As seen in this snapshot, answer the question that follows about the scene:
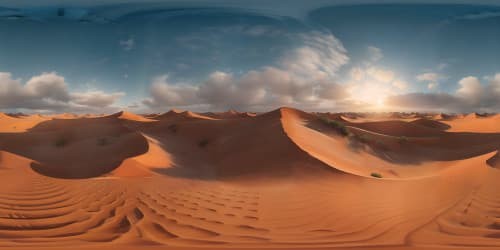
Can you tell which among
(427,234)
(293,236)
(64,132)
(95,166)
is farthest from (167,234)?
(64,132)

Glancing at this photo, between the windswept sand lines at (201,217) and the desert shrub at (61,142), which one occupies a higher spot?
the desert shrub at (61,142)

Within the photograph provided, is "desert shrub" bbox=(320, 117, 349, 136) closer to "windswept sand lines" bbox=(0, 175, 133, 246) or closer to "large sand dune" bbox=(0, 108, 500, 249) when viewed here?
"large sand dune" bbox=(0, 108, 500, 249)

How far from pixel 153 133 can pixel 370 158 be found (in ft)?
46.0

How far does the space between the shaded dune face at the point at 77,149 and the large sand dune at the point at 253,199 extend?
0.16 metres

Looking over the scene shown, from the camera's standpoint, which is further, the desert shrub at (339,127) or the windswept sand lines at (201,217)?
the desert shrub at (339,127)

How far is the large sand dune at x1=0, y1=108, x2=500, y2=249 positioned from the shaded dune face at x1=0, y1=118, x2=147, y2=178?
0.53 ft

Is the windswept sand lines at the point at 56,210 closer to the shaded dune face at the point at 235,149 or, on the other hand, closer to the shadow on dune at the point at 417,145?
the shaded dune face at the point at 235,149

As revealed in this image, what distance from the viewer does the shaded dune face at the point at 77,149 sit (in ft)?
40.2

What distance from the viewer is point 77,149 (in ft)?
60.9

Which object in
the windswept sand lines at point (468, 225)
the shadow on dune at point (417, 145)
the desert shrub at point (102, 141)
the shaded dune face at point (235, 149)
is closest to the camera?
the windswept sand lines at point (468, 225)

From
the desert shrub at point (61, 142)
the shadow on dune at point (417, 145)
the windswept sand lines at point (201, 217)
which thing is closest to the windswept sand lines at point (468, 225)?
the windswept sand lines at point (201, 217)

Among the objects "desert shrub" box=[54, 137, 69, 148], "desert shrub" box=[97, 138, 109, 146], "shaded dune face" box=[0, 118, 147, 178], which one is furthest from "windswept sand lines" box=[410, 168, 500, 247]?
"desert shrub" box=[54, 137, 69, 148]

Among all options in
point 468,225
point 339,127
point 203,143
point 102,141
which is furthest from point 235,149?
Answer: point 468,225

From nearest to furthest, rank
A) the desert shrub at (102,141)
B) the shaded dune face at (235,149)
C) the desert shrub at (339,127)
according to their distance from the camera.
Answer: the shaded dune face at (235,149) → the desert shrub at (102,141) → the desert shrub at (339,127)
